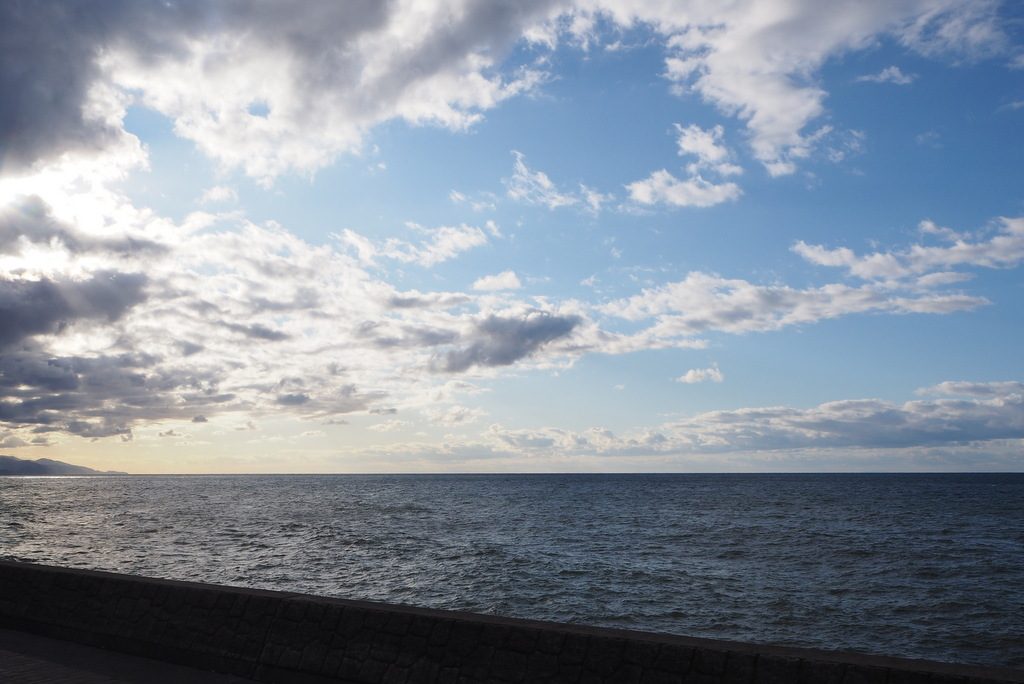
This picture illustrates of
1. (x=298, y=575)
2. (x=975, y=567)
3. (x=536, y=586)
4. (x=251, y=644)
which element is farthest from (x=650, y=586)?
(x=251, y=644)

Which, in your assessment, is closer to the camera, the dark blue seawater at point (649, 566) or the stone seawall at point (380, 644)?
the stone seawall at point (380, 644)

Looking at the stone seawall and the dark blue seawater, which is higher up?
the stone seawall

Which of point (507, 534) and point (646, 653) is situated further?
point (507, 534)

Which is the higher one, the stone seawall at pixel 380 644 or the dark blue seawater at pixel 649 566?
the stone seawall at pixel 380 644

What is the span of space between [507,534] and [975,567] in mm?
22702

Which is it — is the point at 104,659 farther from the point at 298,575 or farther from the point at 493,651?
the point at 298,575

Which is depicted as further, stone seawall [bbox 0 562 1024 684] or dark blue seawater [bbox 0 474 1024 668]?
dark blue seawater [bbox 0 474 1024 668]

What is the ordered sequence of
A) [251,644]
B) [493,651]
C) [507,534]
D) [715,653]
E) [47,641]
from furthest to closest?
[507,534] < [47,641] < [251,644] < [493,651] < [715,653]

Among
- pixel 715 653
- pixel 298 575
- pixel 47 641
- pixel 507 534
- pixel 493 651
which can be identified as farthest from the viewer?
pixel 507 534

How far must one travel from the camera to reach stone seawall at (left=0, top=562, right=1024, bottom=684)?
5855 millimetres

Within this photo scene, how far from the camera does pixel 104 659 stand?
844cm

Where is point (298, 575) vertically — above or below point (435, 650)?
below

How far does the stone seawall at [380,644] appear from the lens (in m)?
5.86

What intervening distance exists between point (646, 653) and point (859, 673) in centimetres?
164
